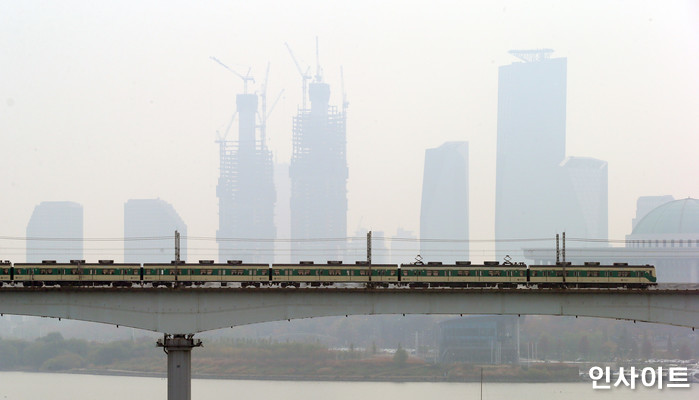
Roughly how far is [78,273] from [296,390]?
86.4 m

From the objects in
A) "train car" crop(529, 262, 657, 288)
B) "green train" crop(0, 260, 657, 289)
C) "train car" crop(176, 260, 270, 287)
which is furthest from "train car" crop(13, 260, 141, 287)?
"train car" crop(529, 262, 657, 288)

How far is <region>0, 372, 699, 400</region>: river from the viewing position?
148 meters

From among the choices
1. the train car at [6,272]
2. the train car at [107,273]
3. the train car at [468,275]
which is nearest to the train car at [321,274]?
the train car at [468,275]

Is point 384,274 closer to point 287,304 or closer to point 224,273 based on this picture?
point 287,304

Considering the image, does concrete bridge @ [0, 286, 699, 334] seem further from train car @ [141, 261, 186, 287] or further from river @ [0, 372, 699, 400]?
river @ [0, 372, 699, 400]

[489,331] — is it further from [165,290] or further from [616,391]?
[165,290]

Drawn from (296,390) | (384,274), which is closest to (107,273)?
(384,274)

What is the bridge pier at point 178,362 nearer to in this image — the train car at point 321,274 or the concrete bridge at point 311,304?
the concrete bridge at point 311,304

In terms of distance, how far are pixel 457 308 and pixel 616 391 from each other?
97.4m

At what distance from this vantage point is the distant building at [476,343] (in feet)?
630

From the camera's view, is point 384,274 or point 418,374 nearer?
point 384,274

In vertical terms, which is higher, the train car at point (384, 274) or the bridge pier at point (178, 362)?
the train car at point (384, 274)

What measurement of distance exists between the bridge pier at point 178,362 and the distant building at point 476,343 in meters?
124

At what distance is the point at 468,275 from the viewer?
3137 inches
